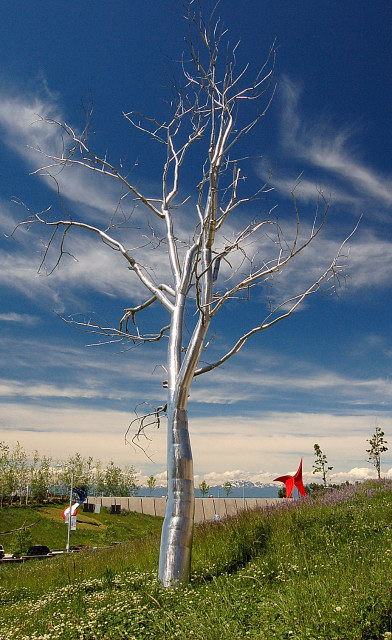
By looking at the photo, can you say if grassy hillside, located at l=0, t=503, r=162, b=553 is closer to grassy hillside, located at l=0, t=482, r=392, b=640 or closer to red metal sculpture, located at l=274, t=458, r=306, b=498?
red metal sculpture, located at l=274, t=458, r=306, b=498

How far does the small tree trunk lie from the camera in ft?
22.3

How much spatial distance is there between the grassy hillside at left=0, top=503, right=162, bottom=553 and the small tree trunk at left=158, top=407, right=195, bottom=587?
2522 cm

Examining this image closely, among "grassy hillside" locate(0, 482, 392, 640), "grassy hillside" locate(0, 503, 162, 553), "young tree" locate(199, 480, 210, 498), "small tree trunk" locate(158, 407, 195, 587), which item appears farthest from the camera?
"young tree" locate(199, 480, 210, 498)

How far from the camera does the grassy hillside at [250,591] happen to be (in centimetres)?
430

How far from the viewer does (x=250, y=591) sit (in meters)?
5.66

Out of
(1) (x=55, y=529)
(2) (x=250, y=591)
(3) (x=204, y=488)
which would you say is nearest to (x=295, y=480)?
(2) (x=250, y=591)

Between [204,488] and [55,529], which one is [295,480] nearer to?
[55,529]

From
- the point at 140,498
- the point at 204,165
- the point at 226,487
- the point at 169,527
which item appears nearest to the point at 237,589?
the point at 169,527

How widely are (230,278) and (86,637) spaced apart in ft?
23.2

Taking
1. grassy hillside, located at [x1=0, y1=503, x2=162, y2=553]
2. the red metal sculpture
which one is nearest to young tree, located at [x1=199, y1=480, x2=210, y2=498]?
grassy hillside, located at [x1=0, y1=503, x2=162, y2=553]

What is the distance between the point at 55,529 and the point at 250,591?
3797 cm

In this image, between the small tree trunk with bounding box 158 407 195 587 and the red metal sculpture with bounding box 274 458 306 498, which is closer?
the small tree trunk with bounding box 158 407 195 587

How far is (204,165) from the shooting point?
11430mm

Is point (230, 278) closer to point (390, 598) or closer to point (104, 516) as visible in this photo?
point (390, 598)
